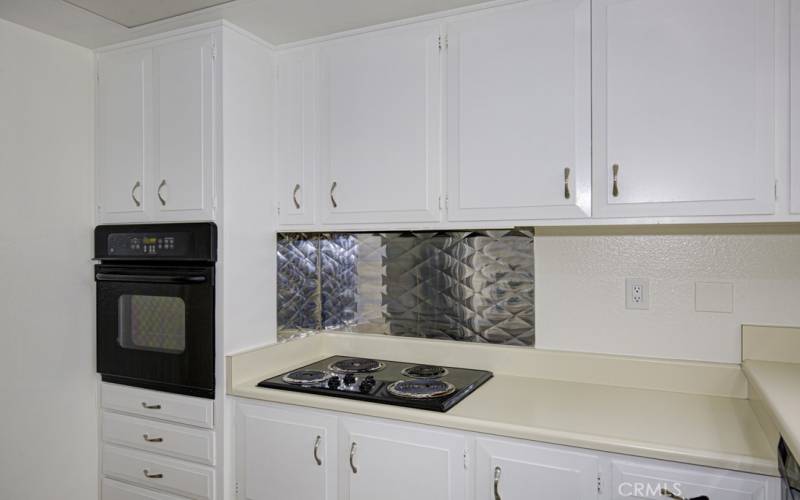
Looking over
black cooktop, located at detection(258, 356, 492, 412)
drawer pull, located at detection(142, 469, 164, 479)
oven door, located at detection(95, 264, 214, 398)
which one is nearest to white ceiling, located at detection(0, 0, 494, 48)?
oven door, located at detection(95, 264, 214, 398)

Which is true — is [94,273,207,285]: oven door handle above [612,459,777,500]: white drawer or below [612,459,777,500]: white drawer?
above

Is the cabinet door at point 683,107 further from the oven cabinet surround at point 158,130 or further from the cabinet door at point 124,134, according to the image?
the cabinet door at point 124,134

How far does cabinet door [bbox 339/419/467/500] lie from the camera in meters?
1.61

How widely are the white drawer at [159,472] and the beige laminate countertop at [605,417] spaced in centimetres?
39

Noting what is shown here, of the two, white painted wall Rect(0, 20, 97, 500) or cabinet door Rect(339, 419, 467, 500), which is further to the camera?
white painted wall Rect(0, 20, 97, 500)

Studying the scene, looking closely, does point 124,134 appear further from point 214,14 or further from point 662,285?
point 662,285

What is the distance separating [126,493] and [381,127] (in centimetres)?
184

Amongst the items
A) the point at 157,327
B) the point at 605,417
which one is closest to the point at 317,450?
the point at 157,327

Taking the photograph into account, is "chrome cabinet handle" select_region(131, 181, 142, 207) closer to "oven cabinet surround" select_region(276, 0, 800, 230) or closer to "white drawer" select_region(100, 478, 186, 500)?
"oven cabinet surround" select_region(276, 0, 800, 230)

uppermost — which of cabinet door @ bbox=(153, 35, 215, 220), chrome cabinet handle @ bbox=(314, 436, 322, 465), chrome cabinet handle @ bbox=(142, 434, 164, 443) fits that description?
cabinet door @ bbox=(153, 35, 215, 220)

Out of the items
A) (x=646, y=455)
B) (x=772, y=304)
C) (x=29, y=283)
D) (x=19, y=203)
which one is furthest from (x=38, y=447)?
(x=772, y=304)

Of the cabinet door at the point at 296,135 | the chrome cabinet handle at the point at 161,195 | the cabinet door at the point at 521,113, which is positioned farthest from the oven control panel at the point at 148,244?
the cabinet door at the point at 521,113

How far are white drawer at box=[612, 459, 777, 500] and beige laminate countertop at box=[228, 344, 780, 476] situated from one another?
0.12 feet

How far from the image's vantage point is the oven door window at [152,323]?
2.08 meters
